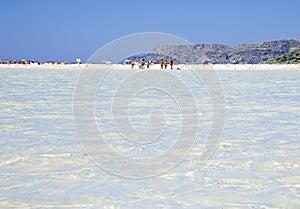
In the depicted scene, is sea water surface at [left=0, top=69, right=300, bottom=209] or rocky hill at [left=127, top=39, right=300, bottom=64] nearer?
sea water surface at [left=0, top=69, right=300, bottom=209]

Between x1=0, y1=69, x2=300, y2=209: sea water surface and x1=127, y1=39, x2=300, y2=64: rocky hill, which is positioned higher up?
x1=127, y1=39, x2=300, y2=64: rocky hill

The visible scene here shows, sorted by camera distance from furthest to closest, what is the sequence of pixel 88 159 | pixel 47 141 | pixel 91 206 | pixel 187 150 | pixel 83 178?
pixel 47 141 < pixel 187 150 < pixel 88 159 < pixel 83 178 < pixel 91 206

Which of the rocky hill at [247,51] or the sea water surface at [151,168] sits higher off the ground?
the rocky hill at [247,51]

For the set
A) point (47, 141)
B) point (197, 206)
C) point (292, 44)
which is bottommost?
point (197, 206)

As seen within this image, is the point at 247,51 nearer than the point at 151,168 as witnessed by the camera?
No

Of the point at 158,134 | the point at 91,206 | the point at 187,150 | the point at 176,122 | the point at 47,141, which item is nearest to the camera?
the point at 91,206

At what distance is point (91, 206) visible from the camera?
12.1ft

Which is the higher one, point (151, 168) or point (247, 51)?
point (247, 51)

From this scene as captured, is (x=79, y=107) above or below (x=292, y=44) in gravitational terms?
below

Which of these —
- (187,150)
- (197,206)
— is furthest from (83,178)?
(187,150)

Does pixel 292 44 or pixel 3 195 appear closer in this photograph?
pixel 3 195

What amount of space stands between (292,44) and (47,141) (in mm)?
171610

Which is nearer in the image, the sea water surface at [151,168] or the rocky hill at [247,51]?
the sea water surface at [151,168]

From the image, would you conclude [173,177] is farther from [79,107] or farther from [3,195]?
[79,107]
